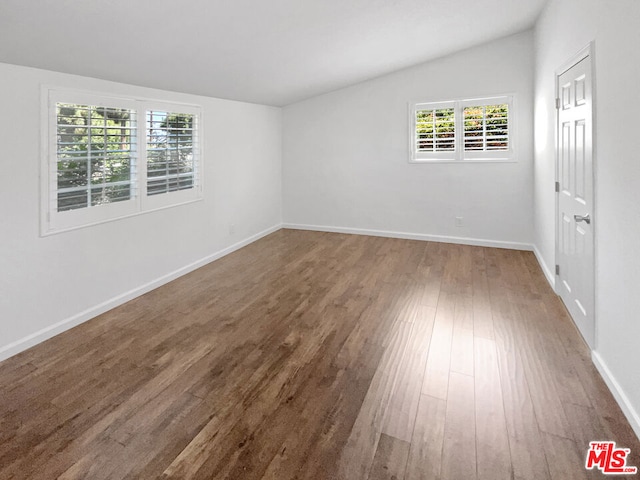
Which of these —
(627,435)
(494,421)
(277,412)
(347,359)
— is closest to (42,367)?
(277,412)

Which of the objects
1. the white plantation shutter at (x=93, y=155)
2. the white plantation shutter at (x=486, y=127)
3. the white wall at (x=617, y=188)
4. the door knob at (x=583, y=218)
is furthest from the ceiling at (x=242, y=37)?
the door knob at (x=583, y=218)

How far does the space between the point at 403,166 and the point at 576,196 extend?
3.03 m

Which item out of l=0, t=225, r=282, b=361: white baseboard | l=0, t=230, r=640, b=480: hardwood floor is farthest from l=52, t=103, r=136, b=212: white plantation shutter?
l=0, t=230, r=640, b=480: hardwood floor

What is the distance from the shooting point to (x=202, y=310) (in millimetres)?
3330

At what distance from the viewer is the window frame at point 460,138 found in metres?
5.07

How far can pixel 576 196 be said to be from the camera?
2900 mm

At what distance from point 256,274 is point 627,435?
11.0 feet

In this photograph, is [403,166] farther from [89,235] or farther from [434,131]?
[89,235]

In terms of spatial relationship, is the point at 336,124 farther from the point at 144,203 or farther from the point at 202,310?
the point at 202,310

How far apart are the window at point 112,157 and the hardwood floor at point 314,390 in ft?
3.08

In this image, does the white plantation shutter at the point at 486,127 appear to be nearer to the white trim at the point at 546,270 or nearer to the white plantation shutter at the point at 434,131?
the white plantation shutter at the point at 434,131

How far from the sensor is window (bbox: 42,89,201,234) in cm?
282

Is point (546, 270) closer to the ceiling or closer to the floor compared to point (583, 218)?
closer to the floor

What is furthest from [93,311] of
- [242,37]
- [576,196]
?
[576,196]
